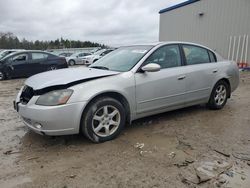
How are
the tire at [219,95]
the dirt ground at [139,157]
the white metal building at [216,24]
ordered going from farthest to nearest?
1. the white metal building at [216,24]
2. the tire at [219,95]
3. the dirt ground at [139,157]

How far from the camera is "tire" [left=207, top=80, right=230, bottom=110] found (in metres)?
5.09

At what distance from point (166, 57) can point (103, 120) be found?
168cm

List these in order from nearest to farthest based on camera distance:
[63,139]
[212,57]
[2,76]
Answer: [63,139] → [212,57] → [2,76]

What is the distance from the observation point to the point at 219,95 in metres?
5.22

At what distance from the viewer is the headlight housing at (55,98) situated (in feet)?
10.5

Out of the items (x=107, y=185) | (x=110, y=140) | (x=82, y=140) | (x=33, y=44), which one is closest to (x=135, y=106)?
(x=110, y=140)

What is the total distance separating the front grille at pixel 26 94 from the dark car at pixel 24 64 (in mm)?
8317

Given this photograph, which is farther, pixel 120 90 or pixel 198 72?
pixel 198 72

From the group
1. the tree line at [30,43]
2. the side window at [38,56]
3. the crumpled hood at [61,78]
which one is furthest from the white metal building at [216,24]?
the tree line at [30,43]

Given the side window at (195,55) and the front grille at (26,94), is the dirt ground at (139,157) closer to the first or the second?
the front grille at (26,94)

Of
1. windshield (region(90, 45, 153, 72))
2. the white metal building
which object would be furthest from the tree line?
windshield (region(90, 45, 153, 72))

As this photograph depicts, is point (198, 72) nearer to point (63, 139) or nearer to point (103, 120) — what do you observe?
point (103, 120)

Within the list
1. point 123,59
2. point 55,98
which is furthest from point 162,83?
point 55,98

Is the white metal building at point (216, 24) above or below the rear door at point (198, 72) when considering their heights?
above
